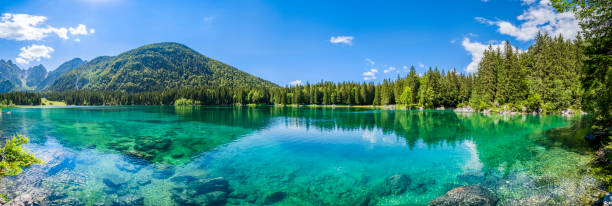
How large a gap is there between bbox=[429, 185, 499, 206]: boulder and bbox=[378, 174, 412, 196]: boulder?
2.14m

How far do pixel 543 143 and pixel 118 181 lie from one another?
38.1 meters

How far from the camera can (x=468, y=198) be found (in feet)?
38.6

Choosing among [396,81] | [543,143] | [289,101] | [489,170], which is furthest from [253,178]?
[289,101]

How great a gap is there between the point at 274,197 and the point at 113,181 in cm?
1123

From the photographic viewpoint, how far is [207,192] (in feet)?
44.5

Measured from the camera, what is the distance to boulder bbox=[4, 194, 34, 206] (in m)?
11.9

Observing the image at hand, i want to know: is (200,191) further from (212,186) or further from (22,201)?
(22,201)

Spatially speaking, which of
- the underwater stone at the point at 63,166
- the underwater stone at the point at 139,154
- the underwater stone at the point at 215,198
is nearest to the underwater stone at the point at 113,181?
the underwater stone at the point at 139,154

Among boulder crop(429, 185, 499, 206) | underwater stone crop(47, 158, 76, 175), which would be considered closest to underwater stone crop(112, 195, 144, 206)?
underwater stone crop(47, 158, 76, 175)

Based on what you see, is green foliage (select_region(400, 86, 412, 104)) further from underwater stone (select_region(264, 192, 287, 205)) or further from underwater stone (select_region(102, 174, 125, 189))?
underwater stone (select_region(102, 174, 125, 189))

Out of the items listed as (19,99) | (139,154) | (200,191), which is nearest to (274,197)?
(200,191)

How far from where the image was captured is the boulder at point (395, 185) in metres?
13.7

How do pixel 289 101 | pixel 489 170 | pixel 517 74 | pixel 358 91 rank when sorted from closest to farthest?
pixel 489 170
pixel 517 74
pixel 358 91
pixel 289 101

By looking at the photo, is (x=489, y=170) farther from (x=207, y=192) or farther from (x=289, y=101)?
(x=289, y=101)
